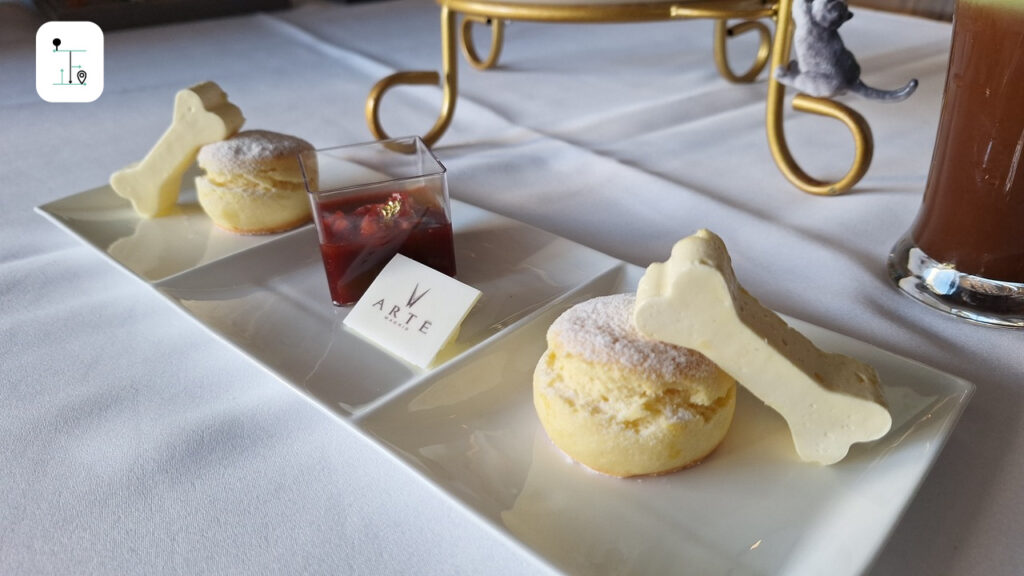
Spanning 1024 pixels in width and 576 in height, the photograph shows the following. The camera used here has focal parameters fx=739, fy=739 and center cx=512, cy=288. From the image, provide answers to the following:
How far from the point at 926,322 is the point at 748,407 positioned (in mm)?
305

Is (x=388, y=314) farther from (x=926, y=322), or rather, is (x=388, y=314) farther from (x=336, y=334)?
(x=926, y=322)

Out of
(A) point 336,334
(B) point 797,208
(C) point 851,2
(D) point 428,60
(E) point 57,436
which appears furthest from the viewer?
(C) point 851,2

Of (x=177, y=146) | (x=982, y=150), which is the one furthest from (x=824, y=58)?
(x=177, y=146)

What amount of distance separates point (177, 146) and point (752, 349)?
0.84 metres

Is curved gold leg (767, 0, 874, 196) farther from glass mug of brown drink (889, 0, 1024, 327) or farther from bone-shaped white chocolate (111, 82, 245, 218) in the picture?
bone-shaped white chocolate (111, 82, 245, 218)

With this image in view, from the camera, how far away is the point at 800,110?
1037 mm

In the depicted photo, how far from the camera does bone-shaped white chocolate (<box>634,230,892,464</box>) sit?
513mm

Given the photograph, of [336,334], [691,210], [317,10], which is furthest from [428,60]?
[336,334]

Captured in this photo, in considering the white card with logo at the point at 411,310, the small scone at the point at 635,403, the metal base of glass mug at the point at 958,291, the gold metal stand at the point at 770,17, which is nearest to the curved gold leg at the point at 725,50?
the gold metal stand at the point at 770,17

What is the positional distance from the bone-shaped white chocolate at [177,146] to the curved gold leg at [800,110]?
749 mm

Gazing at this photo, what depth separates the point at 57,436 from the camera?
2.24 ft

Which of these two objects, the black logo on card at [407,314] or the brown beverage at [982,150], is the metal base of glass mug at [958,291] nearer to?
the brown beverage at [982,150]

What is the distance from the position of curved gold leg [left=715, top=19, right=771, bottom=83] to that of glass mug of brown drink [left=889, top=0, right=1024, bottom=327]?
806 millimetres

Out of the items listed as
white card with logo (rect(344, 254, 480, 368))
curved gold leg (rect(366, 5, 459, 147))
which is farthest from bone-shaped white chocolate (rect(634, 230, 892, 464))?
curved gold leg (rect(366, 5, 459, 147))
